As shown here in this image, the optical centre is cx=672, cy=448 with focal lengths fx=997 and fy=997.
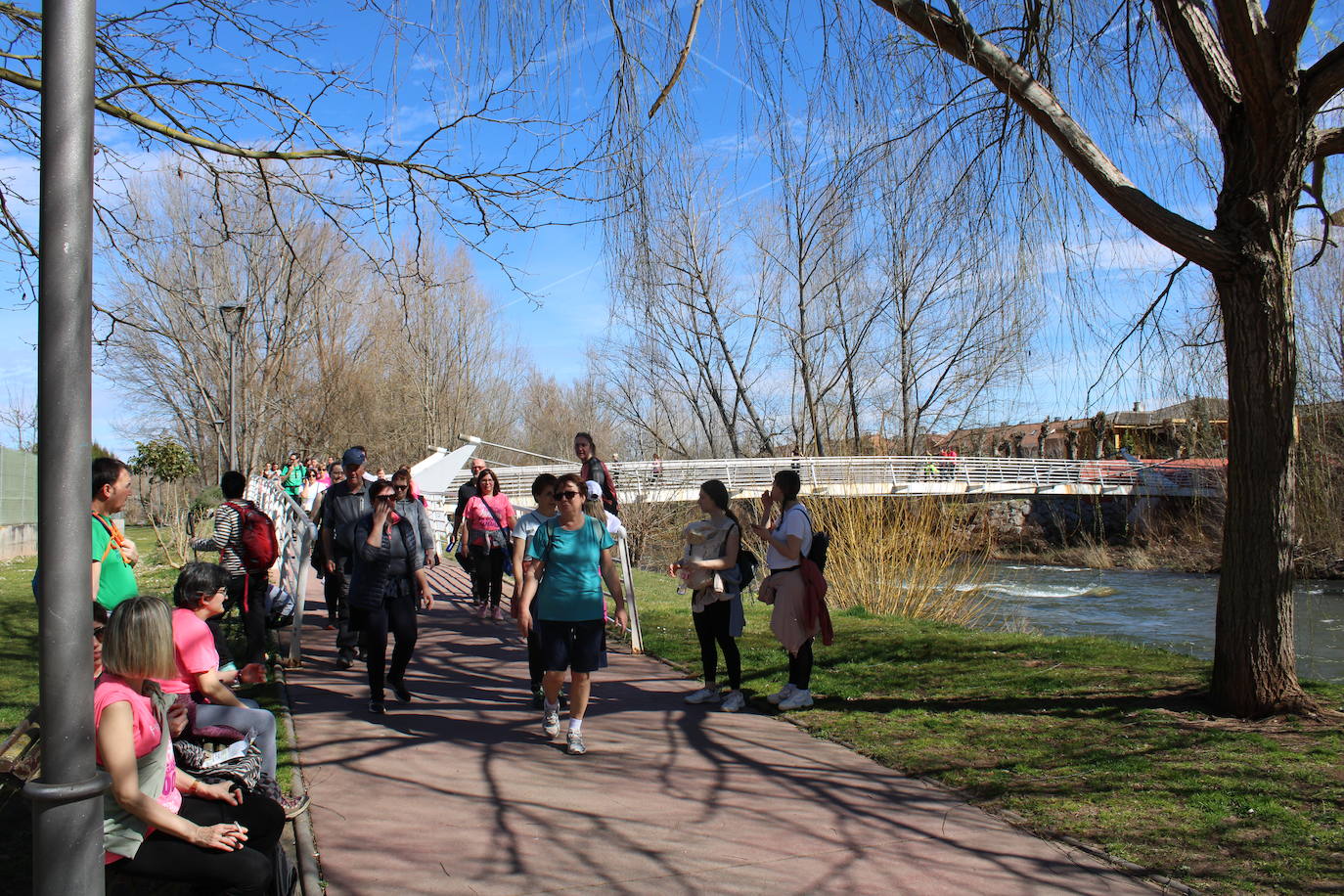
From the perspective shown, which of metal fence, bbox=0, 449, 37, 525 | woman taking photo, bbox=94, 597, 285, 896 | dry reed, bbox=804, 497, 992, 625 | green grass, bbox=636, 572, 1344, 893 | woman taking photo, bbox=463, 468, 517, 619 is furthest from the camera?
metal fence, bbox=0, 449, 37, 525

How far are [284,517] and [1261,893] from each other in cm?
1057

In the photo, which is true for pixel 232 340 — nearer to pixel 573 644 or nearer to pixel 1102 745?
pixel 573 644

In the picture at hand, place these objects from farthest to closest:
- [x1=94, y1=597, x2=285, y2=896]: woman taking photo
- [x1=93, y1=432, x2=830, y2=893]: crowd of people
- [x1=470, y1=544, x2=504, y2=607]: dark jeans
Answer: [x1=470, y1=544, x2=504, y2=607]: dark jeans → [x1=93, y1=432, x2=830, y2=893]: crowd of people → [x1=94, y1=597, x2=285, y2=896]: woman taking photo

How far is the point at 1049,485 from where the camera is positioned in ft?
146

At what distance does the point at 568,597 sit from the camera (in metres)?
6.28

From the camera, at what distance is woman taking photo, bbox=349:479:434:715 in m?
7.20

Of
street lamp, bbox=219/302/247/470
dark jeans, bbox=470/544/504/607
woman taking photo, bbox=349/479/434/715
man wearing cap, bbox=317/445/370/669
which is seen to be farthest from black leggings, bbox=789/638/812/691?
street lamp, bbox=219/302/247/470

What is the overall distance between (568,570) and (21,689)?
182 inches

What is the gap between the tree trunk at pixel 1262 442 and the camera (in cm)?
666

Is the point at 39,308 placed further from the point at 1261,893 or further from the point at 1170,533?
the point at 1170,533

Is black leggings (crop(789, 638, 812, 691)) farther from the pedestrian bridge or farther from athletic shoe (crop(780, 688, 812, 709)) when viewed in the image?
the pedestrian bridge

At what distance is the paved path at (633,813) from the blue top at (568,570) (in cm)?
86

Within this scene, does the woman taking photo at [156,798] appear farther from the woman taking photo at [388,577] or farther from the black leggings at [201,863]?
the woman taking photo at [388,577]

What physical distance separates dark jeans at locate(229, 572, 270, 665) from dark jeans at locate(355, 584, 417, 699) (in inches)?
32.6
